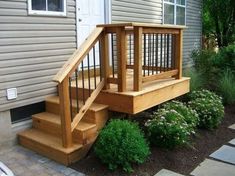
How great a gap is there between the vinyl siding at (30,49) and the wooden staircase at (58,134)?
36cm

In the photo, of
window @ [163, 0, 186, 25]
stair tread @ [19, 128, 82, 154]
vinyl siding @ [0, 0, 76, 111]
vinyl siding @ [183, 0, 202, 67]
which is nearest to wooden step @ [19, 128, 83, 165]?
stair tread @ [19, 128, 82, 154]

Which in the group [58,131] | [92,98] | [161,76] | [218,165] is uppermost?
[161,76]

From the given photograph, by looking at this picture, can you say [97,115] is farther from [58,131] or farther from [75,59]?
[75,59]

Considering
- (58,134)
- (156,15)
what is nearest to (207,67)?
(156,15)

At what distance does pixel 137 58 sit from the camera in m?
3.90

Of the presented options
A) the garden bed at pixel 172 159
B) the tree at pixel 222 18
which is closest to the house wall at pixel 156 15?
the tree at pixel 222 18

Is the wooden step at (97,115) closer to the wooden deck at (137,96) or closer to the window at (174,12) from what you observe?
the wooden deck at (137,96)

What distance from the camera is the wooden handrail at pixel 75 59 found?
3418mm

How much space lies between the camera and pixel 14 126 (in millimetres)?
4273

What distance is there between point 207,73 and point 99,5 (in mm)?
3229

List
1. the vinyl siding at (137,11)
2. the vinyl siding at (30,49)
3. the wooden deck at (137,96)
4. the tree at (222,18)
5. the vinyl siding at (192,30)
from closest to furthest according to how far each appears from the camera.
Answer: the wooden deck at (137,96), the vinyl siding at (30,49), the vinyl siding at (137,11), the vinyl siding at (192,30), the tree at (222,18)

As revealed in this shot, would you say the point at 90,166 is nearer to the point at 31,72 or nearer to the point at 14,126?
the point at 14,126

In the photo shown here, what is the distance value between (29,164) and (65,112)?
795 mm

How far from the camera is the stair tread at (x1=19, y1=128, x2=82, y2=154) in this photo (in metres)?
3.66
